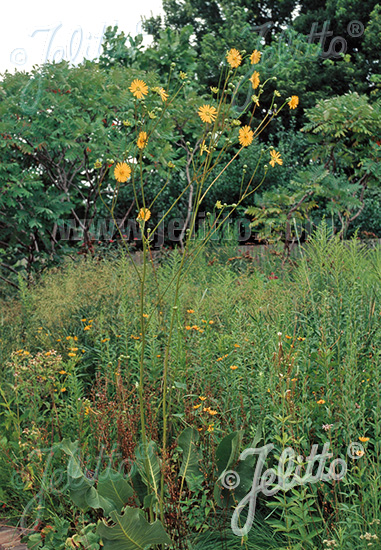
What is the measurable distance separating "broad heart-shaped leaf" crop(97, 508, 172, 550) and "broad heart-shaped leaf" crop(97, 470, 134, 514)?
17 cm

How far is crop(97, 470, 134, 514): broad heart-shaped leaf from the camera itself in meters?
1.95

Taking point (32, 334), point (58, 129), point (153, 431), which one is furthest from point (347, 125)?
point (153, 431)

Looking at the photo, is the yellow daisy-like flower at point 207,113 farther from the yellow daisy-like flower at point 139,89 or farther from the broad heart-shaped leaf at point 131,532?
the broad heart-shaped leaf at point 131,532

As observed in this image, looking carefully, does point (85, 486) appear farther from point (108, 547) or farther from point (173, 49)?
point (173, 49)

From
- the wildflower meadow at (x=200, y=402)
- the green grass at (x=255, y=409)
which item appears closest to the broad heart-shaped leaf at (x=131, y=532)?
the wildflower meadow at (x=200, y=402)

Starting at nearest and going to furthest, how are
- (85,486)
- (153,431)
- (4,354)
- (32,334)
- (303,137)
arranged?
(85,486), (153,431), (4,354), (32,334), (303,137)

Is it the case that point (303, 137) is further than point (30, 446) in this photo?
Yes

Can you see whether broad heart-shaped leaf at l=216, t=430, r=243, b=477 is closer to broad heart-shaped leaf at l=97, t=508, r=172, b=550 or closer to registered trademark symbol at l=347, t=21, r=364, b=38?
broad heart-shaped leaf at l=97, t=508, r=172, b=550

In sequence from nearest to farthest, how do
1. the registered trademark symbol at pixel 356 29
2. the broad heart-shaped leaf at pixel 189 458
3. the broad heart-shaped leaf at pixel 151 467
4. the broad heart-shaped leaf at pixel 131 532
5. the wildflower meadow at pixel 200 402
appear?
1. the broad heart-shaped leaf at pixel 131 532
2. the wildflower meadow at pixel 200 402
3. the broad heart-shaped leaf at pixel 151 467
4. the broad heart-shaped leaf at pixel 189 458
5. the registered trademark symbol at pixel 356 29

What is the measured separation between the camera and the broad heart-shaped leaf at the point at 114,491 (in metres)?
1.95

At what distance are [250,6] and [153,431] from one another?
61.3 ft

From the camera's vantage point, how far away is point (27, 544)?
7.22ft

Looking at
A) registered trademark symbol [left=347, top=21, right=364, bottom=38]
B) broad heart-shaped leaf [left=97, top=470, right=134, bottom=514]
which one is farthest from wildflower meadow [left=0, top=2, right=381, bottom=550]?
registered trademark symbol [left=347, top=21, right=364, bottom=38]

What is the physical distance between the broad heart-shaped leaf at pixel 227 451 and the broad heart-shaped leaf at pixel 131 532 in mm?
368
